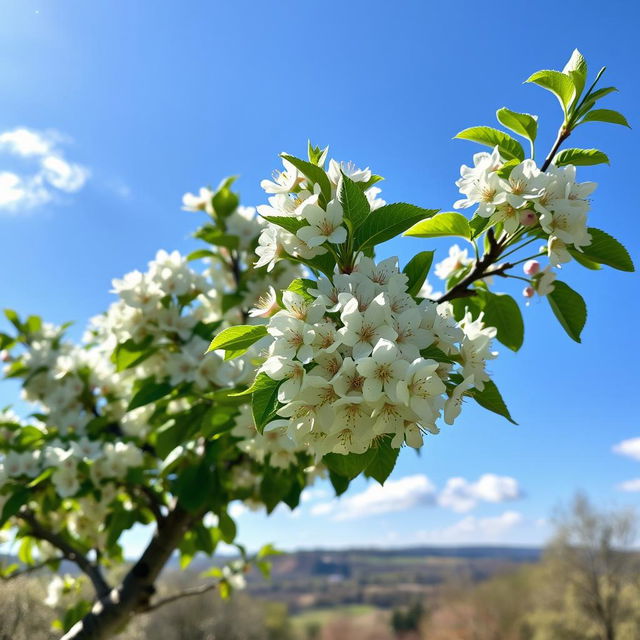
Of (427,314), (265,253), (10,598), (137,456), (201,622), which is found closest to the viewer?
(427,314)

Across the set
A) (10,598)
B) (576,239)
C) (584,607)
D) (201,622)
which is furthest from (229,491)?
(201,622)

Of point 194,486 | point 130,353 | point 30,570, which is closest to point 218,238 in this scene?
point 130,353

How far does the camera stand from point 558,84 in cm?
142

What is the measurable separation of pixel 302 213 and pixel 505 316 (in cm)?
77

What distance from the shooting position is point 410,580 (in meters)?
82.1

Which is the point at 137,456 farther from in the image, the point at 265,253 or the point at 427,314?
the point at 427,314

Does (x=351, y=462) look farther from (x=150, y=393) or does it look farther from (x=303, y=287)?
(x=150, y=393)

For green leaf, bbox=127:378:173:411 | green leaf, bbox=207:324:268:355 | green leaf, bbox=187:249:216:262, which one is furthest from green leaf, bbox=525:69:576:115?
green leaf, bbox=187:249:216:262

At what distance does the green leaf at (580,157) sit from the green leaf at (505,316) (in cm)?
40

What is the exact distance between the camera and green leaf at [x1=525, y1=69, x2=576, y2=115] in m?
1.40

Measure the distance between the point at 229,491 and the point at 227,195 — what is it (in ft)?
4.81

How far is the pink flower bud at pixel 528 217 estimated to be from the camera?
130 cm

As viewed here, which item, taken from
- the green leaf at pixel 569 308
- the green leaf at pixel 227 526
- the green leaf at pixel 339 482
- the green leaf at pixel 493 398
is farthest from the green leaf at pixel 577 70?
the green leaf at pixel 227 526

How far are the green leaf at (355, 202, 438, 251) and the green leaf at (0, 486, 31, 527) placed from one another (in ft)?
6.06
